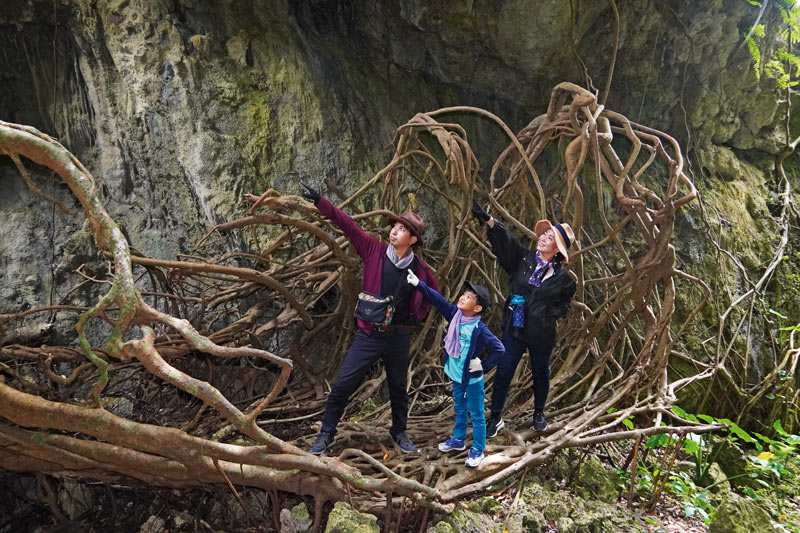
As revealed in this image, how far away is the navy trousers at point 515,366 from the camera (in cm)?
312

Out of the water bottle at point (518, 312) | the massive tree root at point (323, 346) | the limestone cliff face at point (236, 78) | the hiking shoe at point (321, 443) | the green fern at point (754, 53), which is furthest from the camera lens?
the green fern at point (754, 53)

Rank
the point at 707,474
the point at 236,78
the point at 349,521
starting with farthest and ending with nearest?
the point at 236,78
the point at 707,474
the point at 349,521

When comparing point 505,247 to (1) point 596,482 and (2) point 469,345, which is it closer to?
(2) point 469,345

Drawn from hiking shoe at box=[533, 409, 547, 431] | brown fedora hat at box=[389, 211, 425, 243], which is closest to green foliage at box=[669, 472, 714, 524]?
hiking shoe at box=[533, 409, 547, 431]

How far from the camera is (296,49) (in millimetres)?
4715

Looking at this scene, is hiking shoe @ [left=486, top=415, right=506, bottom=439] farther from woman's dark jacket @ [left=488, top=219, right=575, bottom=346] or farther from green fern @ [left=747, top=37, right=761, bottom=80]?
green fern @ [left=747, top=37, right=761, bottom=80]

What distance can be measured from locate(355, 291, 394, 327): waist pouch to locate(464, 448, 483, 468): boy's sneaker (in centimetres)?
84

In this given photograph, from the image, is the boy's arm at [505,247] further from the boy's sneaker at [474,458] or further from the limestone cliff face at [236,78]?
the limestone cliff face at [236,78]

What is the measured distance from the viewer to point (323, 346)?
4.40 m

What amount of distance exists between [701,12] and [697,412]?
3.62m

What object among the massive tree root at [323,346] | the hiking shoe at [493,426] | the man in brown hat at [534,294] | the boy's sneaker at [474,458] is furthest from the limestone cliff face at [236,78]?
the boy's sneaker at [474,458]

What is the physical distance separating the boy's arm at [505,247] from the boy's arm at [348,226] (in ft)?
2.25

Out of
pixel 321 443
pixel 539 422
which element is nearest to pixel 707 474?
pixel 539 422

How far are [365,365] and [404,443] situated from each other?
1.86 ft
